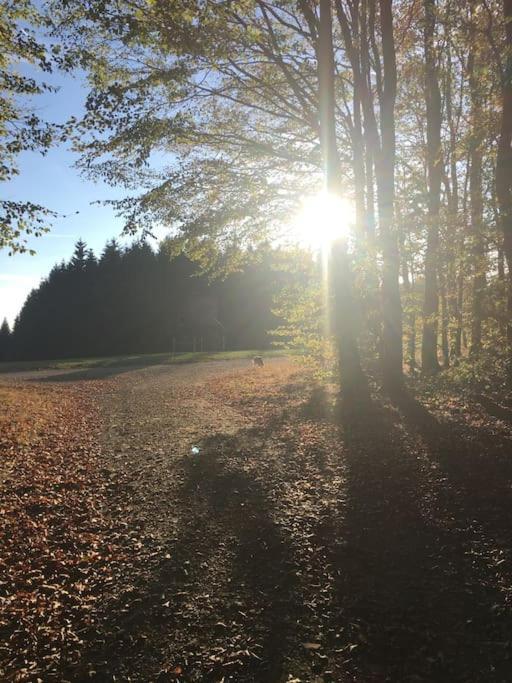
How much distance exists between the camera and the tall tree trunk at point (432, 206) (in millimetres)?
13102

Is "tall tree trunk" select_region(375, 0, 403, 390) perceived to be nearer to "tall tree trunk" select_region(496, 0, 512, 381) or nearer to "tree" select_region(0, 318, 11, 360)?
"tall tree trunk" select_region(496, 0, 512, 381)

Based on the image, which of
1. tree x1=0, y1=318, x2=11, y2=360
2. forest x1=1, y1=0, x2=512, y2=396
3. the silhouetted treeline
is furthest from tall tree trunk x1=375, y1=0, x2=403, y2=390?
tree x1=0, y1=318, x2=11, y2=360

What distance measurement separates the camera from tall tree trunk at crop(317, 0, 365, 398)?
1054 cm

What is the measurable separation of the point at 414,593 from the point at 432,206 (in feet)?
40.1

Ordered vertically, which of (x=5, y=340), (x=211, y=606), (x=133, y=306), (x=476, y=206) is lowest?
(x=211, y=606)

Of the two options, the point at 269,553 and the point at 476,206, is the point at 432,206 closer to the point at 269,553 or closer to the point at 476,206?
the point at 476,206

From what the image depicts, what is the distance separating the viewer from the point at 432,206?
13914 millimetres

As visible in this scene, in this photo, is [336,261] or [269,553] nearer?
[269,553]

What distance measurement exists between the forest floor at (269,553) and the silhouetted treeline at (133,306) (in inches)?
1930

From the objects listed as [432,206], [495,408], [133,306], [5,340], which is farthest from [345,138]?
[5,340]

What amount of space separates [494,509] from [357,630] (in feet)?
8.22

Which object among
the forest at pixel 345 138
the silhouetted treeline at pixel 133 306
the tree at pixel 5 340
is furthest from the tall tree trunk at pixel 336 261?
the tree at pixel 5 340

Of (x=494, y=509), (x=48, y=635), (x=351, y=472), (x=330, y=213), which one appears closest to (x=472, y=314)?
(x=330, y=213)

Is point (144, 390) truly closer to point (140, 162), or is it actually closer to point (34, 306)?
point (140, 162)
